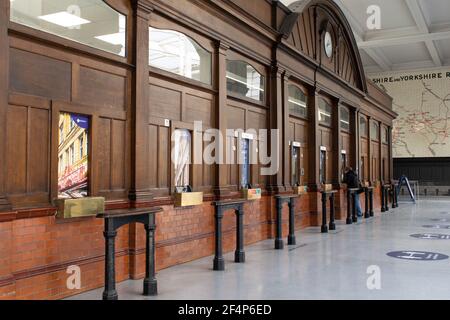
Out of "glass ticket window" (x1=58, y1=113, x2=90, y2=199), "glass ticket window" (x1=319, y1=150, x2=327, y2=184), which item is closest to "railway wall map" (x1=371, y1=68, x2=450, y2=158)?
"glass ticket window" (x1=319, y1=150, x2=327, y2=184)

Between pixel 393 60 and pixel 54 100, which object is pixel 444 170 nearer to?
pixel 393 60

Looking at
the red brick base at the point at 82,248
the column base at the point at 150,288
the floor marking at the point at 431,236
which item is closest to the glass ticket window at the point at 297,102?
the floor marking at the point at 431,236

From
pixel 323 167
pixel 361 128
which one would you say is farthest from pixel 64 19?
pixel 361 128

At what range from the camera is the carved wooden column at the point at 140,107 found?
5488mm

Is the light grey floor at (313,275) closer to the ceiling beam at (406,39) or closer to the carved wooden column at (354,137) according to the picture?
the carved wooden column at (354,137)

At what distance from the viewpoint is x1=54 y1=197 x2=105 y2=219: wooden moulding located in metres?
4.46

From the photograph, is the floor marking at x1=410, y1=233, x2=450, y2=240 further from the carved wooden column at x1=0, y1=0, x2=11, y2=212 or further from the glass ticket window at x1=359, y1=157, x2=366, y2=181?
the carved wooden column at x1=0, y1=0, x2=11, y2=212

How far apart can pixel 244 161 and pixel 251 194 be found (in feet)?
2.17

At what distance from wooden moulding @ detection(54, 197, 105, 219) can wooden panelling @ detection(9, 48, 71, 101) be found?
105 cm

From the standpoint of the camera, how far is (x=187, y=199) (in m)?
6.20

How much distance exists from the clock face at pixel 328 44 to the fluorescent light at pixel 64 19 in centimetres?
790

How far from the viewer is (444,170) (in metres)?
23.0

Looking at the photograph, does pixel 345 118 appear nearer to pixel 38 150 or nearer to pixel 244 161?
pixel 244 161
